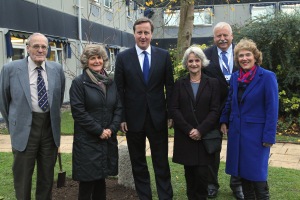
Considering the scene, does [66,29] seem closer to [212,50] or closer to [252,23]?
[252,23]

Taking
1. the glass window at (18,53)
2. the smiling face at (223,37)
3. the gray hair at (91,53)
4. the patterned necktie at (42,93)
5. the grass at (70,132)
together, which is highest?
the glass window at (18,53)

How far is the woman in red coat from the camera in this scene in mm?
3898

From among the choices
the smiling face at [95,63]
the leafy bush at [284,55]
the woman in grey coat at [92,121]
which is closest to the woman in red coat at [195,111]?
the woman in grey coat at [92,121]

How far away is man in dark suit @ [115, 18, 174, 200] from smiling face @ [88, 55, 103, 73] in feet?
1.22

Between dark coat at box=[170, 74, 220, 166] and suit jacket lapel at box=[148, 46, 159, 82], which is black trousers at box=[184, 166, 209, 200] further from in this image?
suit jacket lapel at box=[148, 46, 159, 82]

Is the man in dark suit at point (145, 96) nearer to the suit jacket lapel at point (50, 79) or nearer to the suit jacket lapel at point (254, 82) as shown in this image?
the suit jacket lapel at point (50, 79)

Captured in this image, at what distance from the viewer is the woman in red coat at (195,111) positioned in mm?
3898

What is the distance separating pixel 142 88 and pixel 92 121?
0.72 m

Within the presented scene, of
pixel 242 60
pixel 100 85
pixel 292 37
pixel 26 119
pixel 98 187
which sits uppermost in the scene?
pixel 292 37

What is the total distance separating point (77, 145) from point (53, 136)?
35 cm

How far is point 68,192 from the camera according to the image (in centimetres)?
483

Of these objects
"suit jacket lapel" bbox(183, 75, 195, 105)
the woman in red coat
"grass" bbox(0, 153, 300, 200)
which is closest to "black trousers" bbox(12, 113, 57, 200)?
"grass" bbox(0, 153, 300, 200)

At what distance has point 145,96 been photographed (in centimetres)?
407

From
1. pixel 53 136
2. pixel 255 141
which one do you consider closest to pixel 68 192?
pixel 53 136
